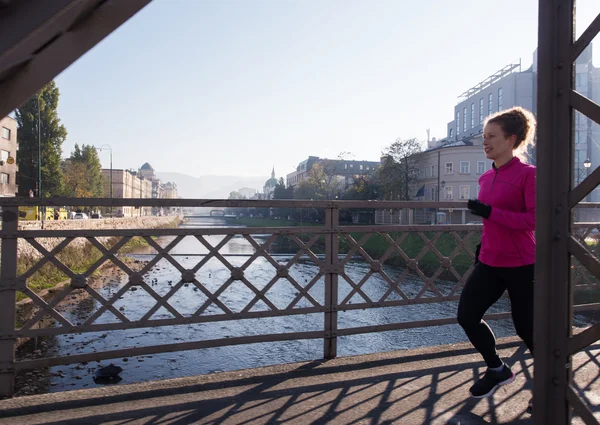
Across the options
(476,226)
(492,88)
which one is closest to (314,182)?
(492,88)

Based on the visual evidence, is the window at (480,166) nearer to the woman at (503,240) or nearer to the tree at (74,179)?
the tree at (74,179)

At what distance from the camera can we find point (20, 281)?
11.0 ft

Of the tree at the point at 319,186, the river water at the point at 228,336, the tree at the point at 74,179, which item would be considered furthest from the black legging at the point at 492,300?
the tree at the point at 74,179

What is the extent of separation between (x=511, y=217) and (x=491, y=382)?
1168mm

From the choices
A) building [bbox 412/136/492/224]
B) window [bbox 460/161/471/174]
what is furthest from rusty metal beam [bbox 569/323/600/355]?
window [bbox 460/161/471/174]

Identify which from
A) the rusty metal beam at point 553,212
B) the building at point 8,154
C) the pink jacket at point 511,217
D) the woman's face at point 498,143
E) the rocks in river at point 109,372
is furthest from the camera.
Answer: the building at point 8,154

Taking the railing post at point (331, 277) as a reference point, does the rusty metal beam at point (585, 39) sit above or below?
above

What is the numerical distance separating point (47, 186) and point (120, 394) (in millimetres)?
55634

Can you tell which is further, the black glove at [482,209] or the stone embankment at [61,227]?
the stone embankment at [61,227]

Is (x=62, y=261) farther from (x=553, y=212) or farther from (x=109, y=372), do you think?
(x=553, y=212)

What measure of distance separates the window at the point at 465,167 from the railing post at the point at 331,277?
55.5 m

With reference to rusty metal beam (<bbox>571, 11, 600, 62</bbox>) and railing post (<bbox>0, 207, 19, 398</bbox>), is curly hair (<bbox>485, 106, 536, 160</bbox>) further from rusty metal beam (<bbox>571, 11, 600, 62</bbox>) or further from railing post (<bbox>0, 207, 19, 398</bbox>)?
railing post (<bbox>0, 207, 19, 398</bbox>)

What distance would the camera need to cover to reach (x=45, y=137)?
51.2 m

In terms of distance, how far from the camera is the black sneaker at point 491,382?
3.08 metres
